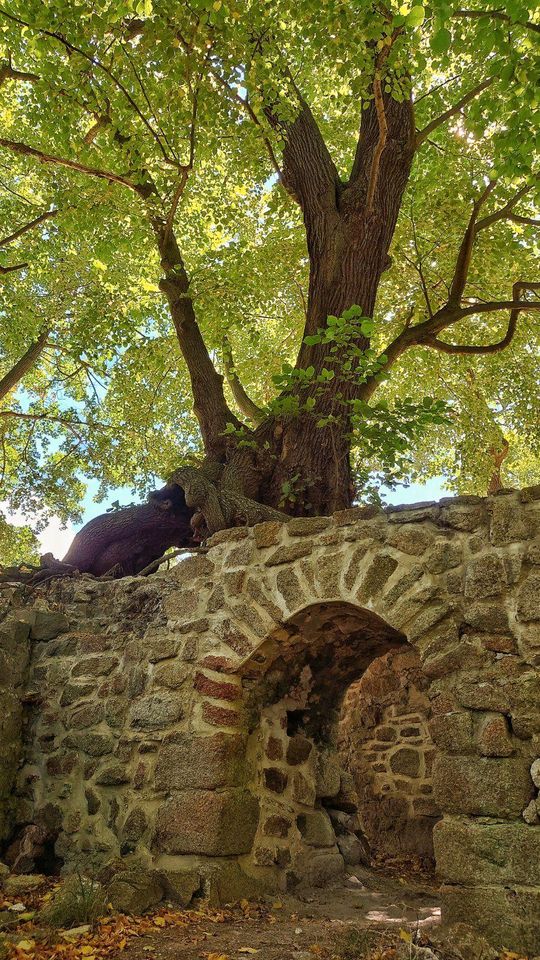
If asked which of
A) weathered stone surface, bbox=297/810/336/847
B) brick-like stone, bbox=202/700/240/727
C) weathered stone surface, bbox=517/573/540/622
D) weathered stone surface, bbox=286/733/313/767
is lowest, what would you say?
weathered stone surface, bbox=297/810/336/847

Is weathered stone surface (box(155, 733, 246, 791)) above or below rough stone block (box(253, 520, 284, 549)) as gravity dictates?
below

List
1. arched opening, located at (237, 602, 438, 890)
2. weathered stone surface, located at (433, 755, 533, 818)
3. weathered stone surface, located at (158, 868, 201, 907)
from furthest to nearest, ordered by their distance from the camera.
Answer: arched opening, located at (237, 602, 438, 890) → weathered stone surface, located at (158, 868, 201, 907) → weathered stone surface, located at (433, 755, 533, 818)

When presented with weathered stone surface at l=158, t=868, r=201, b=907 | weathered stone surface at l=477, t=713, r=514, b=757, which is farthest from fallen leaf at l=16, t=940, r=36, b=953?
weathered stone surface at l=477, t=713, r=514, b=757

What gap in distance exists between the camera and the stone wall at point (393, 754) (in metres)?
5.83

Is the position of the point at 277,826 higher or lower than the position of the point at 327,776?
lower

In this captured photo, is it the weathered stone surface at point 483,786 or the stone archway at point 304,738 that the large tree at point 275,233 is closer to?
the stone archway at point 304,738

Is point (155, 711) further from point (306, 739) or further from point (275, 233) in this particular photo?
point (275, 233)

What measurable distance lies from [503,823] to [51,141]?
25.1 ft

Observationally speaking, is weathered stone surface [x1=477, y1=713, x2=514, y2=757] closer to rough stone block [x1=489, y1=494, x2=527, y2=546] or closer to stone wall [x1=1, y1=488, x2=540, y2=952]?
stone wall [x1=1, y1=488, x2=540, y2=952]

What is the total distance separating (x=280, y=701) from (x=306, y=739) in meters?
0.37

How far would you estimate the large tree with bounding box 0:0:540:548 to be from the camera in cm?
506

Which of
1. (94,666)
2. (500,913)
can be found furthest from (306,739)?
(500,913)

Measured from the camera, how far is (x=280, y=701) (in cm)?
433

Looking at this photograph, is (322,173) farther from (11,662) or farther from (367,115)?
(11,662)
